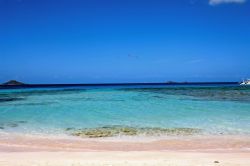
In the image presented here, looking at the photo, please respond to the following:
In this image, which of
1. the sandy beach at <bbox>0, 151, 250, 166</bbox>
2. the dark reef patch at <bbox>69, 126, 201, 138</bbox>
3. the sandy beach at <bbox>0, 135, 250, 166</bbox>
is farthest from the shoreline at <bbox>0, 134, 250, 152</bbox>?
the sandy beach at <bbox>0, 151, 250, 166</bbox>

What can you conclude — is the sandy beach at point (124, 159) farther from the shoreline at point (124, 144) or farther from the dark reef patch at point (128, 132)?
the dark reef patch at point (128, 132)

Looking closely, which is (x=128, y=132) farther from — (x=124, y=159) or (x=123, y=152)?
(x=124, y=159)

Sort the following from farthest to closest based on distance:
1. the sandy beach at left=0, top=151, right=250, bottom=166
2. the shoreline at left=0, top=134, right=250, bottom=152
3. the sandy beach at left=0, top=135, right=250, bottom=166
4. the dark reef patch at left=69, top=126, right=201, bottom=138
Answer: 1. the dark reef patch at left=69, top=126, right=201, bottom=138
2. the shoreline at left=0, top=134, right=250, bottom=152
3. the sandy beach at left=0, top=135, right=250, bottom=166
4. the sandy beach at left=0, top=151, right=250, bottom=166

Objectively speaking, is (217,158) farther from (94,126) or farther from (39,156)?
(94,126)

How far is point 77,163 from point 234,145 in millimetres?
5364

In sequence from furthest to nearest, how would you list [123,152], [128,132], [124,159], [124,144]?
[128,132] → [124,144] → [123,152] → [124,159]

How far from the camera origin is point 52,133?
44.9 feet

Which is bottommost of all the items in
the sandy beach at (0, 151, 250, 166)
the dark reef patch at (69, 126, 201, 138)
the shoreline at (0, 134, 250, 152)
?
the shoreline at (0, 134, 250, 152)

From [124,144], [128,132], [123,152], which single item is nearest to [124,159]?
[123,152]

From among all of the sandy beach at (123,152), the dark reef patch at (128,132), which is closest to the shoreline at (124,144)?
the sandy beach at (123,152)

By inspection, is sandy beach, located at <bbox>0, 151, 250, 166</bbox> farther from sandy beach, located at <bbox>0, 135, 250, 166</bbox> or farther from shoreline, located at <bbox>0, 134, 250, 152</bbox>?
shoreline, located at <bbox>0, 134, 250, 152</bbox>

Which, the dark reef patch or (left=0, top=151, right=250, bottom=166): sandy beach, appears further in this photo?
the dark reef patch

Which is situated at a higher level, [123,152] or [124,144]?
[123,152]

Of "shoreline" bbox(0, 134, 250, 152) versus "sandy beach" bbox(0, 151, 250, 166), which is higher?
"sandy beach" bbox(0, 151, 250, 166)
